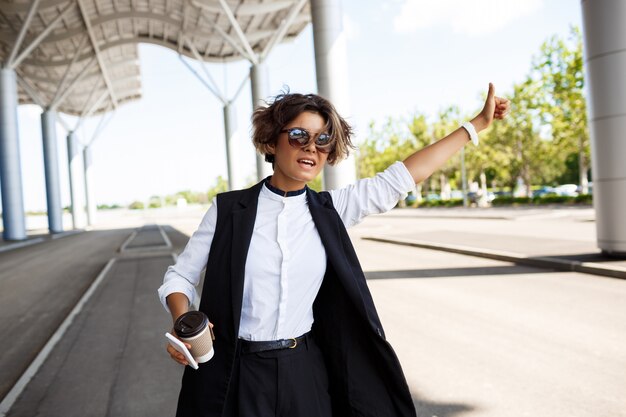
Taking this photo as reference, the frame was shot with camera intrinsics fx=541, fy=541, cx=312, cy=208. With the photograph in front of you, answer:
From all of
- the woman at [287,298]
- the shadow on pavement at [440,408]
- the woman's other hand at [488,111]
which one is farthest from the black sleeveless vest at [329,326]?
the shadow on pavement at [440,408]

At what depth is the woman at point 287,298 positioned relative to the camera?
5.82 ft

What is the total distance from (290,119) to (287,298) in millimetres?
619

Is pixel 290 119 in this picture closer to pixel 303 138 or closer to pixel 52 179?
pixel 303 138

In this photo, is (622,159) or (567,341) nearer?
(567,341)

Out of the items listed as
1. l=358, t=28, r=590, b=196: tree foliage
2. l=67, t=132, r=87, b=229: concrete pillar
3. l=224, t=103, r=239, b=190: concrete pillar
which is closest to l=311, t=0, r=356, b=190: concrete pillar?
l=358, t=28, r=590, b=196: tree foliage

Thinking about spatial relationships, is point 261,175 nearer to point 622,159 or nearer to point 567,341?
point 622,159

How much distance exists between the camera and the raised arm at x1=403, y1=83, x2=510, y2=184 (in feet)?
6.70

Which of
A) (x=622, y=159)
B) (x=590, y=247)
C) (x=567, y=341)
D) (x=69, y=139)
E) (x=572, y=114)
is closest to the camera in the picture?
(x=567, y=341)

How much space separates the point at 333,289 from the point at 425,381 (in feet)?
9.25

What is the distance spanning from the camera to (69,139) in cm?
5497

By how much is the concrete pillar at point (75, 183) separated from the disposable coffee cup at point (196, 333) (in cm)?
5429

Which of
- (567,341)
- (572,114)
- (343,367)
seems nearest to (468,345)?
(567,341)

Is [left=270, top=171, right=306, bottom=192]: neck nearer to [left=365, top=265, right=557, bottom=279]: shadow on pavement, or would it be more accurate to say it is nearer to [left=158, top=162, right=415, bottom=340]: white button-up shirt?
[left=158, top=162, right=415, bottom=340]: white button-up shirt

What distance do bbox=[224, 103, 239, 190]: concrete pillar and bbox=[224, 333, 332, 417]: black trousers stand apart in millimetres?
34879
